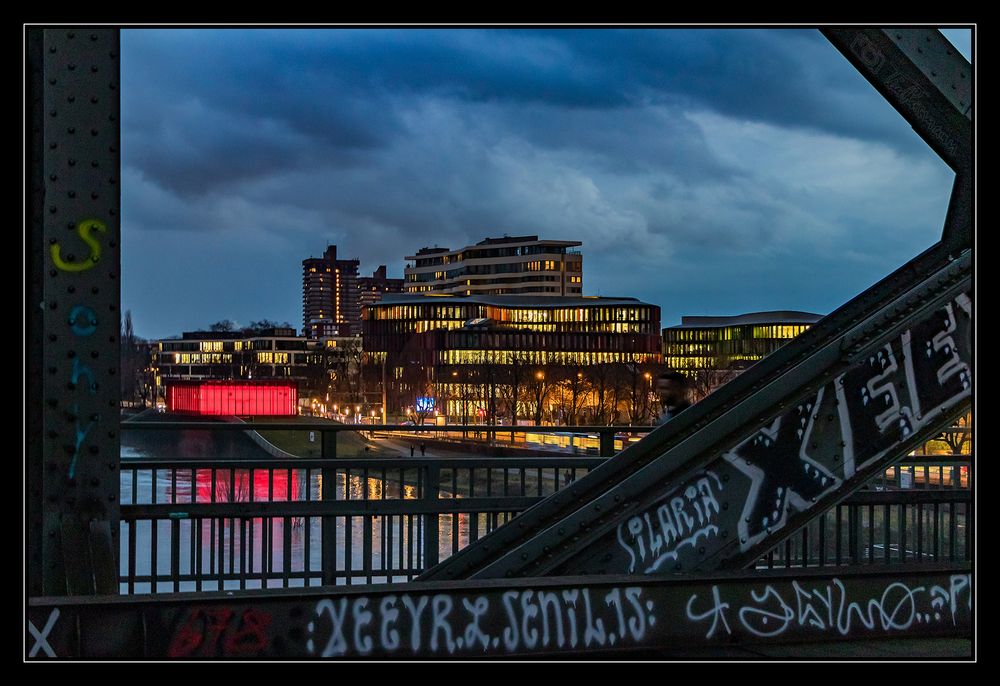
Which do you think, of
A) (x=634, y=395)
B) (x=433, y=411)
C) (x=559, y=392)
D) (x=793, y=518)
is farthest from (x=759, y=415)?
(x=433, y=411)

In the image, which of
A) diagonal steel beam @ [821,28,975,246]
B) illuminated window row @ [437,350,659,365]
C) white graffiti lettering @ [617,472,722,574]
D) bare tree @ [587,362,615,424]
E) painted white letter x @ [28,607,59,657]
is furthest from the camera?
illuminated window row @ [437,350,659,365]

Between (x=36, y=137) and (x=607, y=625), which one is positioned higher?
(x=36, y=137)

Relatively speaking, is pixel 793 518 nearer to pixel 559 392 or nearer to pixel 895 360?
pixel 895 360

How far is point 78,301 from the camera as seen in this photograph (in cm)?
630

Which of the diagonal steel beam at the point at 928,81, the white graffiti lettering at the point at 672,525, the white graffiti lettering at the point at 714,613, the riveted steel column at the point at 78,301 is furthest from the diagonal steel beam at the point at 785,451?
the riveted steel column at the point at 78,301

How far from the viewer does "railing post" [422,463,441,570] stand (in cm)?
1060

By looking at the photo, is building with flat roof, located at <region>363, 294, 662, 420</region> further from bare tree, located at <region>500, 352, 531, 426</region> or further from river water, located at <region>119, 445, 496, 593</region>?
river water, located at <region>119, 445, 496, 593</region>

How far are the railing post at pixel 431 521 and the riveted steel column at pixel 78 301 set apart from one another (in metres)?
4.28

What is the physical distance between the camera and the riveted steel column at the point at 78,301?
20.6 ft

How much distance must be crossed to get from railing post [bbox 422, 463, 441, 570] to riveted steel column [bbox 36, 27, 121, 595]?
4.28 m

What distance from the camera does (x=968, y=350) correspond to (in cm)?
690

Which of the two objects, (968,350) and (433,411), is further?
(433,411)

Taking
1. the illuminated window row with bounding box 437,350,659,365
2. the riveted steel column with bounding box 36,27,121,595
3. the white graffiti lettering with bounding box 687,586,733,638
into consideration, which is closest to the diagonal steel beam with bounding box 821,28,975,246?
the white graffiti lettering with bounding box 687,586,733,638

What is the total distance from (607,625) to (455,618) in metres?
0.82
